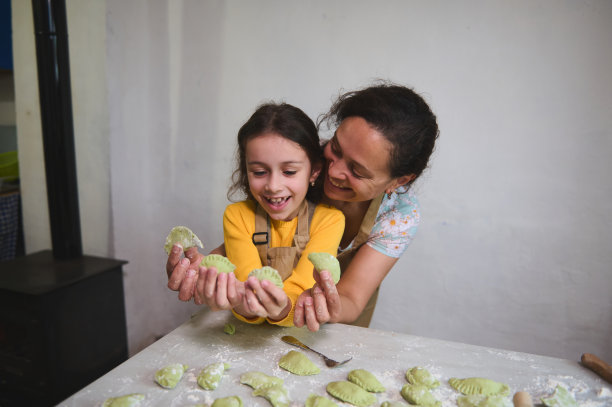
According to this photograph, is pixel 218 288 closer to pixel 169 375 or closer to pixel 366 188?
pixel 169 375

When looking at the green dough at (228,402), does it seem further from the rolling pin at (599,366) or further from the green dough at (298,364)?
the rolling pin at (599,366)

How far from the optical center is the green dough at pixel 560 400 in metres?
→ 0.86

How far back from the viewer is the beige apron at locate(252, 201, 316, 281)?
1263mm

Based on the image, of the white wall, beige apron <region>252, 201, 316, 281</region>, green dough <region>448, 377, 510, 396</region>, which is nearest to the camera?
green dough <region>448, 377, 510, 396</region>

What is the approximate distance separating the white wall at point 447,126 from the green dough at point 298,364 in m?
1.34

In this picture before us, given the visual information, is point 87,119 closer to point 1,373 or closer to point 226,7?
point 226,7

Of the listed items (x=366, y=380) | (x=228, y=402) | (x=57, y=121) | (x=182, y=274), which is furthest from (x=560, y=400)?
(x=57, y=121)

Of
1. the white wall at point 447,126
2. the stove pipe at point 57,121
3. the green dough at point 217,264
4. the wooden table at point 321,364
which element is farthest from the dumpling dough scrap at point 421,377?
the stove pipe at point 57,121

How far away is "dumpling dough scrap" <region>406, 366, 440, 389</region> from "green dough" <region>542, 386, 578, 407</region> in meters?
0.25

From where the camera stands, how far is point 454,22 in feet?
5.91

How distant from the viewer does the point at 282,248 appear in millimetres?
1267

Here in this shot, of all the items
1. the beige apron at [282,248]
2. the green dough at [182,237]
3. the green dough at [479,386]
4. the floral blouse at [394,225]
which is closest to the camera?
the green dough at [479,386]

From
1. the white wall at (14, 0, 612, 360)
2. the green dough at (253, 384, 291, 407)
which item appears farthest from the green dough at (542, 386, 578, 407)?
the white wall at (14, 0, 612, 360)

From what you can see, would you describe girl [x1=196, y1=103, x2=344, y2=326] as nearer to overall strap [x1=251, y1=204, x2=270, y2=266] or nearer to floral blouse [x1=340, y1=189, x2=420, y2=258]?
overall strap [x1=251, y1=204, x2=270, y2=266]
